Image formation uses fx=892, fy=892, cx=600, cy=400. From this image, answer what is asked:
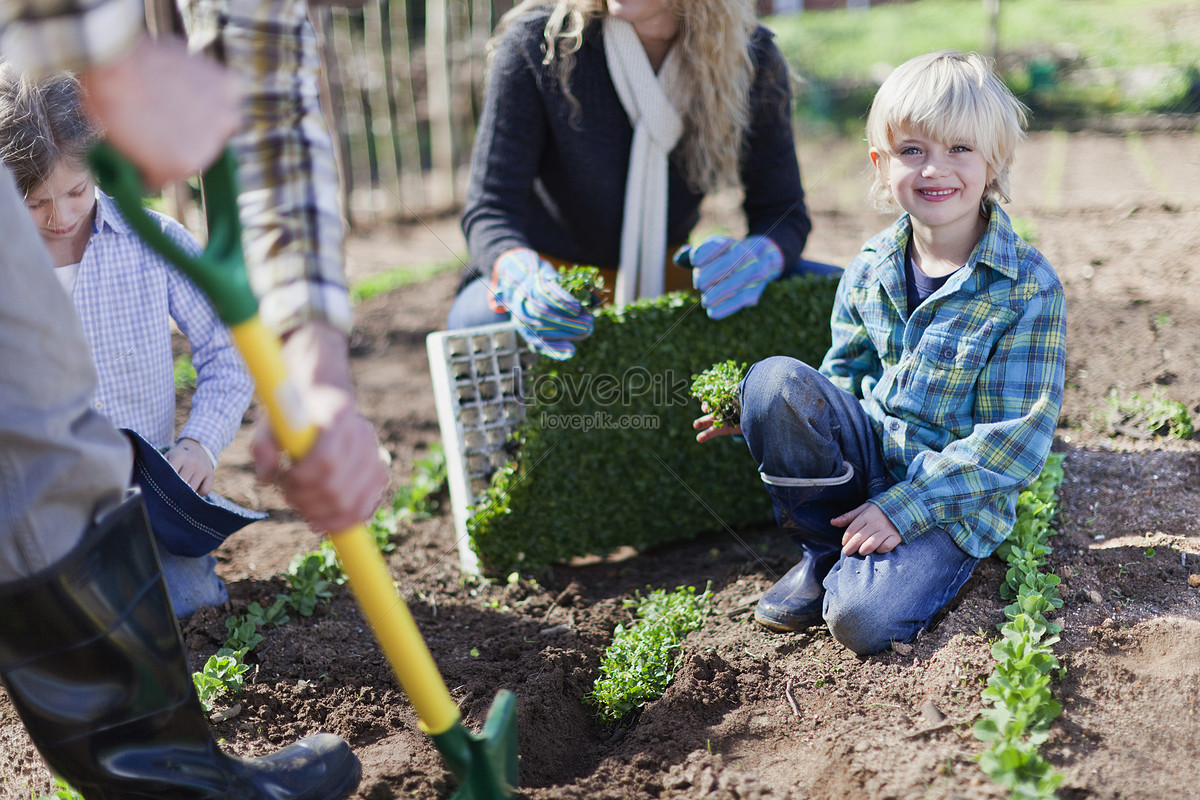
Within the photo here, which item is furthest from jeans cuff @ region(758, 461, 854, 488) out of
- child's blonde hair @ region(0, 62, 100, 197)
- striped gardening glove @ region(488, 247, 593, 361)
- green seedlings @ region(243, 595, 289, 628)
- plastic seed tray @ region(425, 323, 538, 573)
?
child's blonde hair @ region(0, 62, 100, 197)

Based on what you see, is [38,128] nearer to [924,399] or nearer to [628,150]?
[628,150]

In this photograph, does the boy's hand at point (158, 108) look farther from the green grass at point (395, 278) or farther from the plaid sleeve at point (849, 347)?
the green grass at point (395, 278)

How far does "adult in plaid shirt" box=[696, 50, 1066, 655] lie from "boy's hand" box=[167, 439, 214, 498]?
127cm

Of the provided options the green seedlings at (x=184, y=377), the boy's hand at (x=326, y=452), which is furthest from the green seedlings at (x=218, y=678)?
the green seedlings at (x=184, y=377)

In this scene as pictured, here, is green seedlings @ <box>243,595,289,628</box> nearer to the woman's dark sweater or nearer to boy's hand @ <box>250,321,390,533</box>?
the woman's dark sweater

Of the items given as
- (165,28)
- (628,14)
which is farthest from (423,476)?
(165,28)

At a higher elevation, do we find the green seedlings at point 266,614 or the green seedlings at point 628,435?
the green seedlings at point 628,435

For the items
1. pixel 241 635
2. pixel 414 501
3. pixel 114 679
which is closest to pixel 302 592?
pixel 241 635

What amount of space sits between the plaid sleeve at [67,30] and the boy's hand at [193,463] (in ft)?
4.01

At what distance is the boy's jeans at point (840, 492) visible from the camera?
1842 millimetres

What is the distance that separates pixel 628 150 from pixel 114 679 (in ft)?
6.59

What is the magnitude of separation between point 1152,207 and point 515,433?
3.39 m

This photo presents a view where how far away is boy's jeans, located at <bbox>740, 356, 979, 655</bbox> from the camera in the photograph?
1842 millimetres

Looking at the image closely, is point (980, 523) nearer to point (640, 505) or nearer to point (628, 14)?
point (640, 505)
